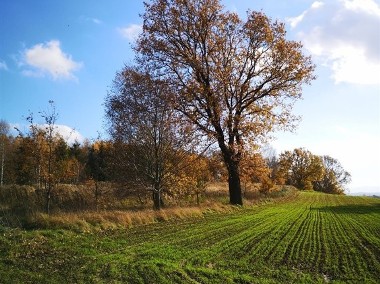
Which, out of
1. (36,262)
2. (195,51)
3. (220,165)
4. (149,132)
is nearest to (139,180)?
(149,132)

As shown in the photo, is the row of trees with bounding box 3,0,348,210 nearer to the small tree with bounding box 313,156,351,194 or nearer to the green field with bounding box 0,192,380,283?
the green field with bounding box 0,192,380,283

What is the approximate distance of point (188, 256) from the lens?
13.5m

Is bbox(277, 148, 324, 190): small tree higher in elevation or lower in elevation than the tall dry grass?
higher

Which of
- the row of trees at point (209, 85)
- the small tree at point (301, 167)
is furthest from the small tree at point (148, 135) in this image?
the small tree at point (301, 167)

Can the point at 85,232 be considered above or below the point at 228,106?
below

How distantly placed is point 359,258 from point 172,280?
744 centimetres

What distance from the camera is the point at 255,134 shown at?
1252 inches

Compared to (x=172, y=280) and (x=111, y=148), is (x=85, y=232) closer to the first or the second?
(x=172, y=280)

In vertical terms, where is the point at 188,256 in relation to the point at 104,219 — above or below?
below

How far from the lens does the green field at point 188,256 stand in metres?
11.0

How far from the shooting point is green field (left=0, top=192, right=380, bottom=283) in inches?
434

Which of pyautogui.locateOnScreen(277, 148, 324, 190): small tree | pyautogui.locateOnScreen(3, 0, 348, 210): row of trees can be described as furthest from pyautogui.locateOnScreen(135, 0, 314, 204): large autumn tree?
pyautogui.locateOnScreen(277, 148, 324, 190): small tree

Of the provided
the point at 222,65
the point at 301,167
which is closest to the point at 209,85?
the point at 222,65

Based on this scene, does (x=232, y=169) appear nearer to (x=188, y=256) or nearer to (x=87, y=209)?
(x=87, y=209)
